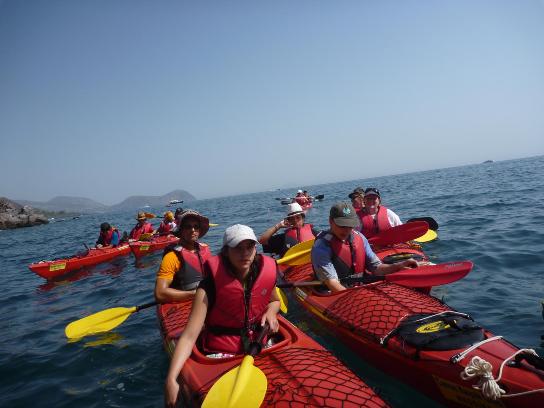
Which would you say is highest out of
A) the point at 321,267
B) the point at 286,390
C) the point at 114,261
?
the point at 321,267

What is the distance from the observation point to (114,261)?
13117 millimetres

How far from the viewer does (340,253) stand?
480cm

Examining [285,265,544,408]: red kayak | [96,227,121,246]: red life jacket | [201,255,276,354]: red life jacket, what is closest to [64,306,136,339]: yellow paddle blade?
[201,255,276,354]: red life jacket

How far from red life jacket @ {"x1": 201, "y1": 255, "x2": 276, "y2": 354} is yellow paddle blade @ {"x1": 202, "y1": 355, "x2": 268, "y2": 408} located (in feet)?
1.49

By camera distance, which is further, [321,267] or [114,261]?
[114,261]

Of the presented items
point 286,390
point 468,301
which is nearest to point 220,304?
point 286,390

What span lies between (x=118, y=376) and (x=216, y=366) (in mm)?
2509

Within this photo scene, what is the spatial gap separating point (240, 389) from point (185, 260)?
2706mm

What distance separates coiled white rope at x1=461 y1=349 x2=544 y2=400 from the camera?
251 centimetres

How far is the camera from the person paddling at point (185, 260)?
486 centimetres

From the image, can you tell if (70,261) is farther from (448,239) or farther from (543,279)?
(543,279)

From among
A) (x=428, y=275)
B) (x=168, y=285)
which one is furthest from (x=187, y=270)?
(x=428, y=275)

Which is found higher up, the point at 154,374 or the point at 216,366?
the point at 216,366

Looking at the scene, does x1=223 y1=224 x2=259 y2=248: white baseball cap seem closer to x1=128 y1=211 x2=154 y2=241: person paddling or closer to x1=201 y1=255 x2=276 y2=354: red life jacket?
x1=201 y1=255 x2=276 y2=354: red life jacket
